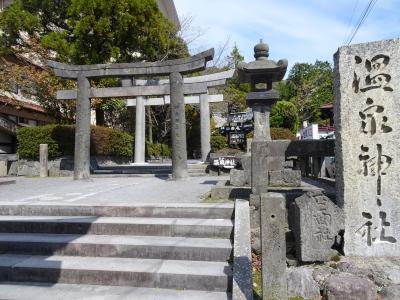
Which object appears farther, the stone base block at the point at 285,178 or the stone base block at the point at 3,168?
the stone base block at the point at 3,168

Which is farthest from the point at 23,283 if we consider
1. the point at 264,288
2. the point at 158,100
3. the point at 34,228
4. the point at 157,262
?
the point at 158,100

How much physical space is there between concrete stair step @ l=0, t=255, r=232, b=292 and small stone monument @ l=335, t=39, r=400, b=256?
173 cm

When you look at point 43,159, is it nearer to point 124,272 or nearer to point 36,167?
point 36,167

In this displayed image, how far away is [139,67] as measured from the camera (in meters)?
11.4

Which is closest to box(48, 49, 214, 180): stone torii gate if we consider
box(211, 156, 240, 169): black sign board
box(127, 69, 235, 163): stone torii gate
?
box(211, 156, 240, 169): black sign board

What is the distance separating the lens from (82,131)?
1164 cm

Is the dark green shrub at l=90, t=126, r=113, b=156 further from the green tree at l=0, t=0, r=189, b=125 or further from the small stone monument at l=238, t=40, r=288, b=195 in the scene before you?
the small stone monument at l=238, t=40, r=288, b=195

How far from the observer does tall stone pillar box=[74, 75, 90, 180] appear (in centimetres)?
1162

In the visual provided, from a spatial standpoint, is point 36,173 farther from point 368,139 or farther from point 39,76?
point 368,139

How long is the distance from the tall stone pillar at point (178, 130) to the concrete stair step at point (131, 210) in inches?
225

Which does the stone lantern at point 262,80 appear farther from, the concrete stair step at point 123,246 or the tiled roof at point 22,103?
the tiled roof at point 22,103

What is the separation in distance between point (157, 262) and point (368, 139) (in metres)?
2.95

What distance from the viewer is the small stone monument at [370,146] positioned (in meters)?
4.20

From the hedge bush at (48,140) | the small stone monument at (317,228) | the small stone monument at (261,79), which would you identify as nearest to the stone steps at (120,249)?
the small stone monument at (317,228)
